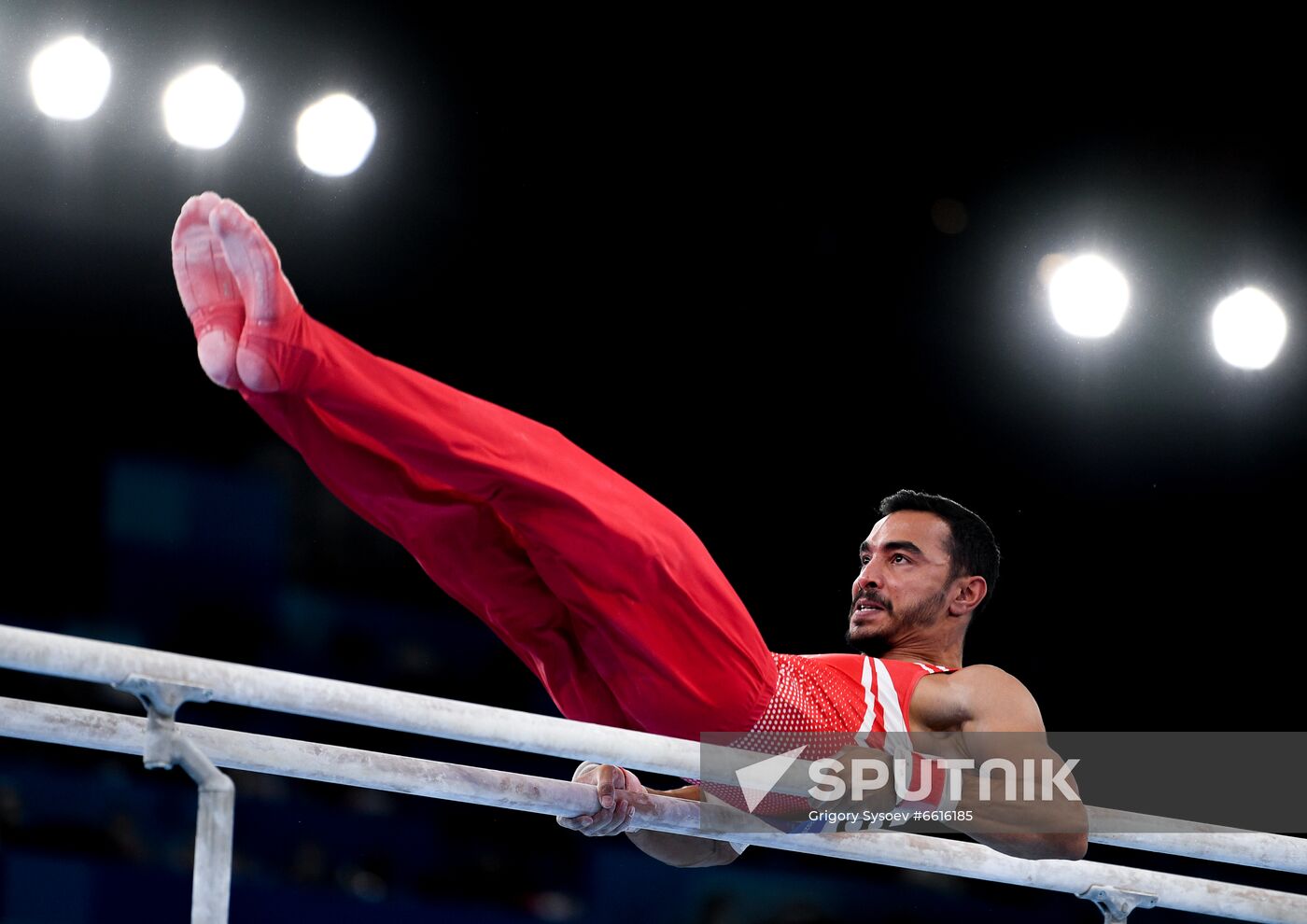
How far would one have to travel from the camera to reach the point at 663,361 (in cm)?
702

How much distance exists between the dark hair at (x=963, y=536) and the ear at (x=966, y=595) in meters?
0.02

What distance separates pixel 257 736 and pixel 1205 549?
585 cm

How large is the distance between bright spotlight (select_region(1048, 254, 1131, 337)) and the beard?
334 centimetres

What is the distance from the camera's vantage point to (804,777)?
2.83 meters

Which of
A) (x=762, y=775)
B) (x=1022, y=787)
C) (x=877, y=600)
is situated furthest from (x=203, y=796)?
(x=877, y=600)

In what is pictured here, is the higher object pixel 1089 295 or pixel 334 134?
pixel 334 134

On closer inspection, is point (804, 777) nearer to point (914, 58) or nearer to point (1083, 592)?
point (914, 58)

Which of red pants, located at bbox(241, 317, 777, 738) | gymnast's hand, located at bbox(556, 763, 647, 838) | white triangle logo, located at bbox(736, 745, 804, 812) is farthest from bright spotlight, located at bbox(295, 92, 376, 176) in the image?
white triangle logo, located at bbox(736, 745, 804, 812)

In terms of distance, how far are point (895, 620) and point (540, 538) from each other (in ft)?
4.09

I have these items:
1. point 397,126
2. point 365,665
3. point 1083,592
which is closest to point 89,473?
point 365,665

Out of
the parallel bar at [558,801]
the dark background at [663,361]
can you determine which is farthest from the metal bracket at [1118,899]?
the dark background at [663,361]

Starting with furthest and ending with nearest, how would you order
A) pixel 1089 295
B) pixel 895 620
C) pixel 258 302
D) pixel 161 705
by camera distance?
pixel 1089 295 → pixel 895 620 → pixel 258 302 → pixel 161 705

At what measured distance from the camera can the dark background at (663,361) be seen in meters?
5.87

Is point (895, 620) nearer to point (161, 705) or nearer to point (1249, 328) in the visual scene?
point (161, 705)
